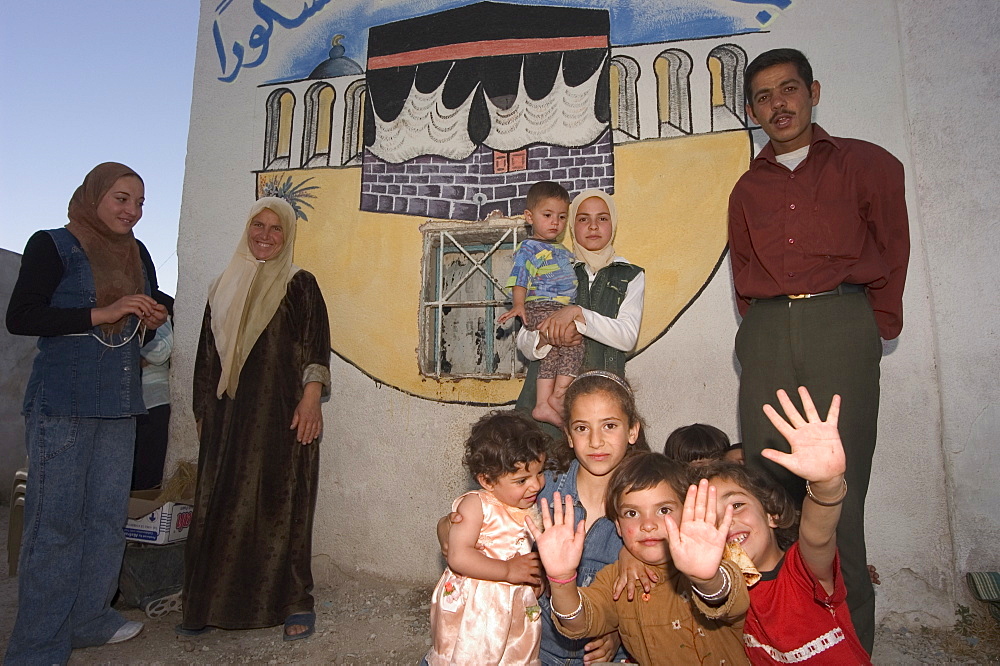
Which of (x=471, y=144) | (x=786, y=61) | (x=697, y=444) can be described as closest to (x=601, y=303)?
(x=697, y=444)

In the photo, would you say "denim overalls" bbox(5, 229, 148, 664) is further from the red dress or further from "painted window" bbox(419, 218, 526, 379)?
the red dress

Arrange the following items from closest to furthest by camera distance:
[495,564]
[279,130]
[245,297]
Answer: [495,564] → [245,297] → [279,130]

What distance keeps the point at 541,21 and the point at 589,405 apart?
8.43 ft

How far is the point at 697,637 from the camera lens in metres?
1.72

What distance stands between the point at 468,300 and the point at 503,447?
2109 mm

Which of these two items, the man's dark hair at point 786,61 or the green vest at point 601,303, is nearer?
the man's dark hair at point 786,61

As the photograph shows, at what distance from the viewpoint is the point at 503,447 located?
1990 millimetres

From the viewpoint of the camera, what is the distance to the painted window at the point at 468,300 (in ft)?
12.1

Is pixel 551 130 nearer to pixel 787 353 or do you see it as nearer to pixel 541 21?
pixel 541 21

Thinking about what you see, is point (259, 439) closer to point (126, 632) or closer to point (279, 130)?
point (126, 632)

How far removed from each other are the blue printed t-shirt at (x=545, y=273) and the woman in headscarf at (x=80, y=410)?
1569mm

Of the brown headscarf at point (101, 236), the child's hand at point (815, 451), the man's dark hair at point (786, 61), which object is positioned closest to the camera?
the child's hand at point (815, 451)

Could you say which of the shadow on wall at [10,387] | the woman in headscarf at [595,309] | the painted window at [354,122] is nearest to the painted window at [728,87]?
the woman in headscarf at [595,309]

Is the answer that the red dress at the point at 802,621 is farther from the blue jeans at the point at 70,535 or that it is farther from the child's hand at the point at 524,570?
the blue jeans at the point at 70,535
